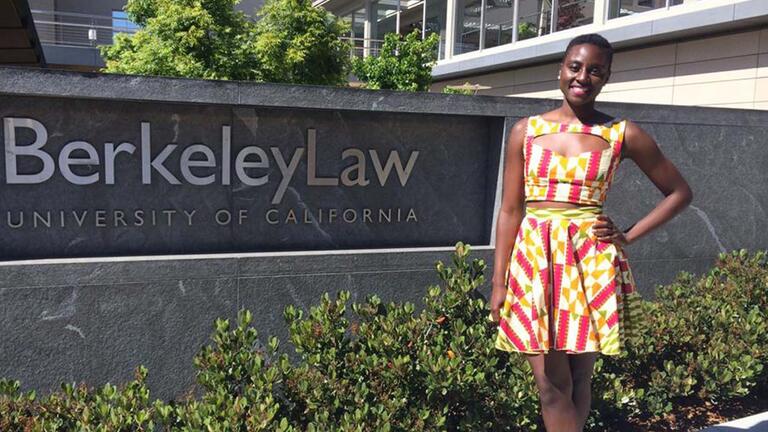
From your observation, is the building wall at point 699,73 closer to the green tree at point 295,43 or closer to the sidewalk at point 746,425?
the green tree at point 295,43

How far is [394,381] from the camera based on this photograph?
3.20 meters

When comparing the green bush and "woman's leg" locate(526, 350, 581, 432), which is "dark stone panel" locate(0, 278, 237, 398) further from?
"woman's leg" locate(526, 350, 581, 432)

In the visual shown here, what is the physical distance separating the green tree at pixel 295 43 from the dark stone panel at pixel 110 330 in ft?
33.3

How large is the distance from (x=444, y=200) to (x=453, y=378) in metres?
1.78

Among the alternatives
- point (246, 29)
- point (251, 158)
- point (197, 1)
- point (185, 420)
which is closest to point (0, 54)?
point (197, 1)

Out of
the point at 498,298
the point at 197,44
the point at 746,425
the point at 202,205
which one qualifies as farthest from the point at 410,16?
the point at 498,298

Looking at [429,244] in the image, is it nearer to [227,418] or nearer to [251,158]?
[251,158]

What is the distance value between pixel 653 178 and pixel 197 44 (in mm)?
11380

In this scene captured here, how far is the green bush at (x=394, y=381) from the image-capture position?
2.78 metres

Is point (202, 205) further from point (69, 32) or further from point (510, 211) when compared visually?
point (69, 32)

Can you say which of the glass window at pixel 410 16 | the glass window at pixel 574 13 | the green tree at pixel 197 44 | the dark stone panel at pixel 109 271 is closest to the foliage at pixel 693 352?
the dark stone panel at pixel 109 271

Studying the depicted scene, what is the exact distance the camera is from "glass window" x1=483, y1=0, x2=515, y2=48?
17203mm

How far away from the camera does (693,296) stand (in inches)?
183

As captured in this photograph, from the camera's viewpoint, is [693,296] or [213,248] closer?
[213,248]
